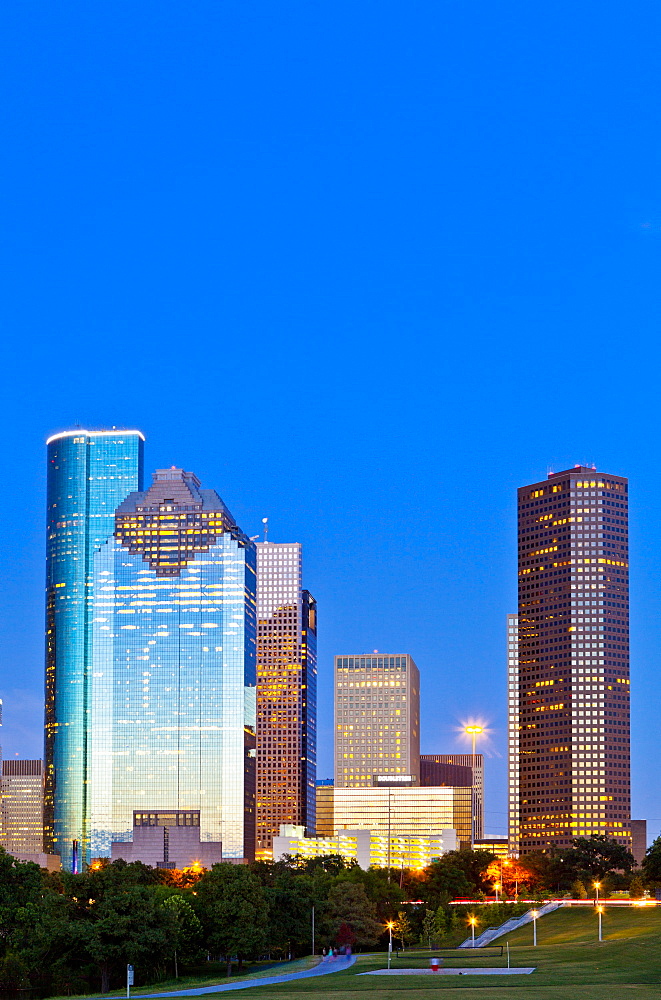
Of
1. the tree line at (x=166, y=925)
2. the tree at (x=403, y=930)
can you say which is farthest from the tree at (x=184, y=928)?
the tree at (x=403, y=930)

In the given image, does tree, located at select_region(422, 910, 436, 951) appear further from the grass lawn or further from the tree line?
the grass lawn

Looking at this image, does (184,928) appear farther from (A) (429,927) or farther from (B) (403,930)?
(B) (403,930)

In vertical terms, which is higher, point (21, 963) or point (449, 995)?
point (449, 995)

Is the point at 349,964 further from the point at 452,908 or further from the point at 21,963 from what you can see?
the point at 452,908

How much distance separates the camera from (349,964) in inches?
4911

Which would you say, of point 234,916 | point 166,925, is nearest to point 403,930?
point 234,916

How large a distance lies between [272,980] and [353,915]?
4403cm

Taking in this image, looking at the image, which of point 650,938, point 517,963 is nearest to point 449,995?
point 517,963

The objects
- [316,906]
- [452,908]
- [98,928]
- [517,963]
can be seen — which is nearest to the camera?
[517,963]

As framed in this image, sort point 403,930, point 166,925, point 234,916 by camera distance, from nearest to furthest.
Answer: point 166,925 → point 234,916 → point 403,930

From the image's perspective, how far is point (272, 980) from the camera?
111 metres

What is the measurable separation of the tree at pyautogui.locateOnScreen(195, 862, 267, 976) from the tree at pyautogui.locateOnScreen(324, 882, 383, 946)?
53.5ft

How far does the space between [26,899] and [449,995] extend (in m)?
61.4

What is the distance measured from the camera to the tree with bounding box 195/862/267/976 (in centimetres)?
12962
